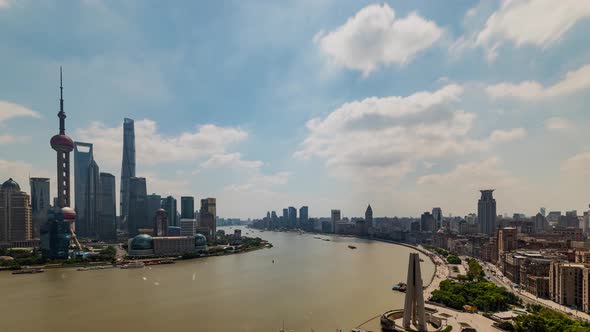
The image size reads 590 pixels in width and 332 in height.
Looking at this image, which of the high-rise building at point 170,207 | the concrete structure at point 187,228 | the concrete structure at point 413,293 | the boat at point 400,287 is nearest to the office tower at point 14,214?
the concrete structure at point 187,228

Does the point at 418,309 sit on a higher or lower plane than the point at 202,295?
higher

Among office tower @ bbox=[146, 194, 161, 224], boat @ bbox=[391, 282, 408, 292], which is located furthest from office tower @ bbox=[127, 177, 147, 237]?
boat @ bbox=[391, 282, 408, 292]

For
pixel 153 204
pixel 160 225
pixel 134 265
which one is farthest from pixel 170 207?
pixel 134 265

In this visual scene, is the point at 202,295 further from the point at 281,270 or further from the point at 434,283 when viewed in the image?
the point at 434,283

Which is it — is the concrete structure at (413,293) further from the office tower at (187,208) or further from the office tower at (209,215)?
the office tower at (187,208)

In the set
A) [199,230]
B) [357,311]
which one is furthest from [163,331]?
[199,230]
